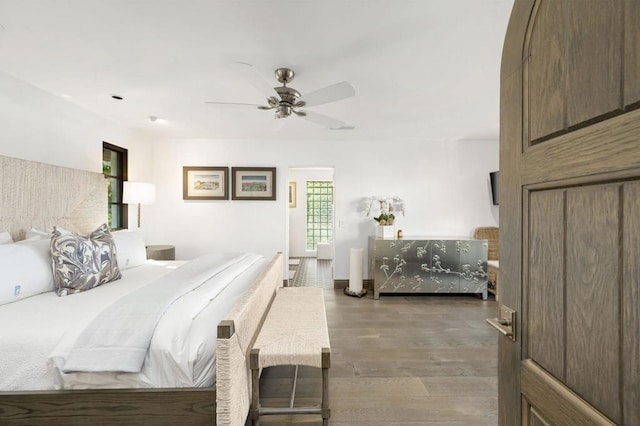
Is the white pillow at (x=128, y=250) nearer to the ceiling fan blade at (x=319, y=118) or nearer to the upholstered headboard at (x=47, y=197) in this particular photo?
the upholstered headboard at (x=47, y=197)

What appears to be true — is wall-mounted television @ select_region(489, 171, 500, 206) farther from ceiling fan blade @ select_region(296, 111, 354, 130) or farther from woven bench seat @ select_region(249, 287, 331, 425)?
woven bench seat @ select_region(249, 287, 331, 425)

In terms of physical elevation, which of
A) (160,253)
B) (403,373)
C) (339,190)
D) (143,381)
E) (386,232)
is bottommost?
(403,373)

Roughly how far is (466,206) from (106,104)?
497 cm

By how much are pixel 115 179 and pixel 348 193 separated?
129 inches

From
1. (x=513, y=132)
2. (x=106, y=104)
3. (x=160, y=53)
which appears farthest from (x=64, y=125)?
(x=513, y=132)

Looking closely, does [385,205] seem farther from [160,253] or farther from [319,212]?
[319,212]

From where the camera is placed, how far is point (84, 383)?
1.43 m

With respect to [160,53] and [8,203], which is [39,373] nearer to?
[8,203]

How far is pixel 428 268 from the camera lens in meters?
4.14

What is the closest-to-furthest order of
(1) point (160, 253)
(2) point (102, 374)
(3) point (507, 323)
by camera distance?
(3) point (507, 323)
(2) point (102, 374)
(1) point (160, 253)

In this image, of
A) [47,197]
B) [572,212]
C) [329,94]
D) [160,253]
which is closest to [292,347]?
[572,212]

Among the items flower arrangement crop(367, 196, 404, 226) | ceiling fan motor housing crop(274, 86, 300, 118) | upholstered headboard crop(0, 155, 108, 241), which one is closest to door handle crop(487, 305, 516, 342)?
ceiling fan motor housing crop(274, 86, 300, 118)

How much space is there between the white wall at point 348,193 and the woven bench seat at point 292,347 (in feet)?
8.71

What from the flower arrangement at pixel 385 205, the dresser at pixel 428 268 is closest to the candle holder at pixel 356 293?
the dresser at pixel 428 268
